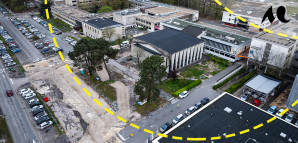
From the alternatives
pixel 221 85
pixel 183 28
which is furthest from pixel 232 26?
pixel 221 85

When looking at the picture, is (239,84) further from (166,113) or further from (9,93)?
(9,93)

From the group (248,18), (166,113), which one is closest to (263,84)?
(166,113)

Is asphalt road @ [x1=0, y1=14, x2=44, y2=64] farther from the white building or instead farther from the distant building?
the distant building

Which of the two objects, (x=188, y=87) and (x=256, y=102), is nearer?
(x=256, y=102)

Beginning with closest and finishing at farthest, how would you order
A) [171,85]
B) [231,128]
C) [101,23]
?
[231,128]
[171,85]
[101,23]

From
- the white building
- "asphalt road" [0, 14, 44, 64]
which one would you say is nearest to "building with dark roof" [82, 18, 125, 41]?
"asphalt road" [0, 14, 44, 64]

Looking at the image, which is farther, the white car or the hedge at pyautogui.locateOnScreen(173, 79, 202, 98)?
the hedge at pyautogui.locateOnScreen(173, 79, 202, 98)
